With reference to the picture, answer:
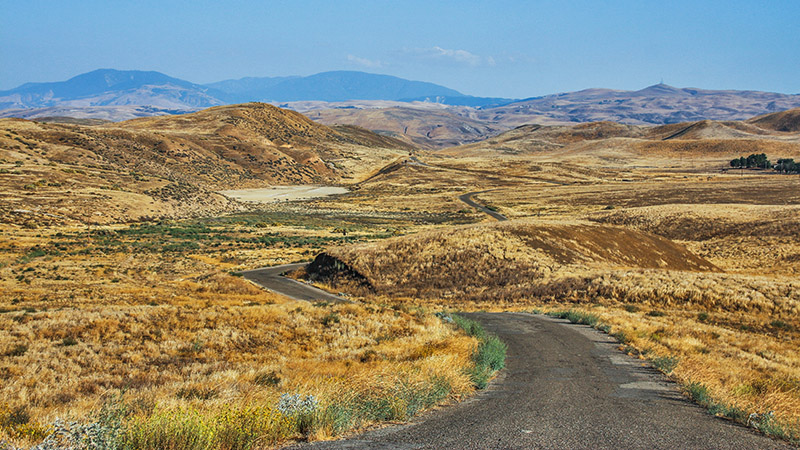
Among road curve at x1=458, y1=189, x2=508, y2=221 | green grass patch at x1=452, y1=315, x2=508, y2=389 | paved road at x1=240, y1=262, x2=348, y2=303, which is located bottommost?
paved road at x1=240, y1=262, x2=348, y2=303

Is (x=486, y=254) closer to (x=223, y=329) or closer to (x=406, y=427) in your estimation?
(x=223, y=329)

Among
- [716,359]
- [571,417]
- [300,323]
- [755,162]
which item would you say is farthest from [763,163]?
[571,417]

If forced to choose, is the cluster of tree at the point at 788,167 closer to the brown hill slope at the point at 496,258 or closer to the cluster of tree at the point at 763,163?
the cluster of tree at the point at 763,163

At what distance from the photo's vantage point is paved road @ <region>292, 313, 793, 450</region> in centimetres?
774

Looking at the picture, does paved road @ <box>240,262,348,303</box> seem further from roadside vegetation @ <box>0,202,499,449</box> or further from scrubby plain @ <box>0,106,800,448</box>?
roadside vegetation @ <box>0,202,499,449</box>

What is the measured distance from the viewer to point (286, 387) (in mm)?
10227

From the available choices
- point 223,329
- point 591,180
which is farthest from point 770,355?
point 591,180

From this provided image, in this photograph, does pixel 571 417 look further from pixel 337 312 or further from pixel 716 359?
pixel 337 312

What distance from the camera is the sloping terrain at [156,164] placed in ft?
214

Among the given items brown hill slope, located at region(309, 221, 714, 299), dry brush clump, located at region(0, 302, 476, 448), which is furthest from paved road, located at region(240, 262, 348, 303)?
dry brush clump, located at region(0, 302, 476, 448)

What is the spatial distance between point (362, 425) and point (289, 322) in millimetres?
9954

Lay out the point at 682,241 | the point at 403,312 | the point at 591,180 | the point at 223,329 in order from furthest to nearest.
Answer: the point at 591,180
the point at 682,241
the point at 403,312
the point at 223,329

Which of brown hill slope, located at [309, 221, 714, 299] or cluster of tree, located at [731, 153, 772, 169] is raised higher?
cluster of tree, located at [731, 153, 772, 169]

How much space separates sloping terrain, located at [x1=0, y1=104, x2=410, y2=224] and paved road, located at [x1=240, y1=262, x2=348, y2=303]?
3427cm
